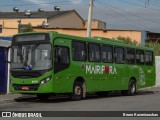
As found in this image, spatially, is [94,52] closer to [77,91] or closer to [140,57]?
[77,91]

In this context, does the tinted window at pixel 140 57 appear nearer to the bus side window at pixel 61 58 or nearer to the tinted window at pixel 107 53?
the tinted window at pixel 107 53

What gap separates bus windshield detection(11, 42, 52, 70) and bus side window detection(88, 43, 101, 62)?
351cm

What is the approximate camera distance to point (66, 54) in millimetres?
20688

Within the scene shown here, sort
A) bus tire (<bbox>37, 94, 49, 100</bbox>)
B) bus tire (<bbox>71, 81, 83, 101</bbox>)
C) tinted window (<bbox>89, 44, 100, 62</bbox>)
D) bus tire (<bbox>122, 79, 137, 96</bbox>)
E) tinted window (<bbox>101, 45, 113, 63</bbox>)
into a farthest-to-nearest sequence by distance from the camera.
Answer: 1. bus tire (<bbox>122, 79, 137, 96</bbox>)
2. tinted window (<bbox>101, 45, 113, 63</bbox>)
3. tinted window (<bbox>89, 44, 100, 62</bbox>)
4. bus tire (<bbox>37, 94, 49, 100</bbox>)
5. bus tire (<bbox>71, 81, 83, 101</bbox>)

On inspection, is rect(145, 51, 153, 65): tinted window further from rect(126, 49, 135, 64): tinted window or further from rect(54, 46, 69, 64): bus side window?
rect(54, 46, 69, 64): bus side window

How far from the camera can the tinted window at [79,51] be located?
70.0ft

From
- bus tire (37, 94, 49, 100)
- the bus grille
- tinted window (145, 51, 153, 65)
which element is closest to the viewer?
the bus grille

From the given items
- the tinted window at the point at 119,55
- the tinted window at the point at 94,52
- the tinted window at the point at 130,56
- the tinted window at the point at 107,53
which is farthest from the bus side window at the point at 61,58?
the tinted window at the point at 130,56

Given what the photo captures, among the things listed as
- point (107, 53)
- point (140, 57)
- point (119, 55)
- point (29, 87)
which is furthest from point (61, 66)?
point (140, 57)

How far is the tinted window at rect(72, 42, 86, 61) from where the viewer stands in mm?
21344

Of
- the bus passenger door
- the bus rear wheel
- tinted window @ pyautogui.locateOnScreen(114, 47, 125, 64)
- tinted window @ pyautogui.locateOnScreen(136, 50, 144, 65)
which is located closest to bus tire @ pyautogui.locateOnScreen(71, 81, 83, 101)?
the bus passenger door

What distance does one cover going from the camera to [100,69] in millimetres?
23672

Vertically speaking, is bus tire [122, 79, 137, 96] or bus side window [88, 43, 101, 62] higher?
bus side window [88, 43, 101, 62]

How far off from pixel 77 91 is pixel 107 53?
3727 mm
